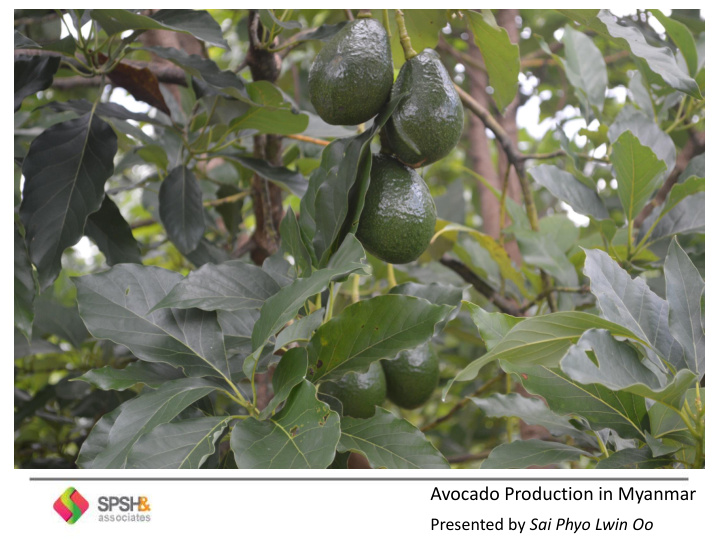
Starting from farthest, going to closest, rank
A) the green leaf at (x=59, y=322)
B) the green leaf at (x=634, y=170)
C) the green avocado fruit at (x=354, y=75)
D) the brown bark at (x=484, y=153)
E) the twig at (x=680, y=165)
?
the brown bark at (x=484, y=153), the twig at (x=680, y=165), the green leaf at (x=59, y=322), the green leaf at (x=634, y=170), the green avocado fruit at (x=354, y=75)

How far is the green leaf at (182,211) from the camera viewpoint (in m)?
1.16

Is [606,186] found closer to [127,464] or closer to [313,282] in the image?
[313,282]

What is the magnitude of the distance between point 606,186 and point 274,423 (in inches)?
68.1

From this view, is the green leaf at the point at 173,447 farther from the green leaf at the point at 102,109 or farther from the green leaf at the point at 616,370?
the green leaf at the point at 102,109

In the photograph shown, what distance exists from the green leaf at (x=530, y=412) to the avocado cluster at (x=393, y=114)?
0.84 feet

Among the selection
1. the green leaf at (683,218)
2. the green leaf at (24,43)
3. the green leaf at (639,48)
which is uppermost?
the green leaf at (639,48)

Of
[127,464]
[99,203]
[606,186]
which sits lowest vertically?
[606,186]

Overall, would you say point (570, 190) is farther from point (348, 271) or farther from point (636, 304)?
point (348, 271)

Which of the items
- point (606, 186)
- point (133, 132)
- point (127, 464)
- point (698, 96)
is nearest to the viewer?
point (127, 464)

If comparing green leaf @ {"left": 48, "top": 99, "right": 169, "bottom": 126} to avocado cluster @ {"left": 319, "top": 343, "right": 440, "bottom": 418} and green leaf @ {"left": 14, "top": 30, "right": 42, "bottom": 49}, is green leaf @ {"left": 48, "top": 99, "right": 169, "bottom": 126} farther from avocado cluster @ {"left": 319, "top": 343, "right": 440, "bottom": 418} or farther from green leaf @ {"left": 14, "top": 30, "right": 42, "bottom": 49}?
avocado cluster @ {"left": 319, "top": 343, "right": 440, "bottom": 418}

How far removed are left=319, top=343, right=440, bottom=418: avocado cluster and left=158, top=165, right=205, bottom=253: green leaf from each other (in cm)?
44

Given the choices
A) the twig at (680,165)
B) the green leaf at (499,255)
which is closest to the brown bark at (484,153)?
the twig at (680,165)
